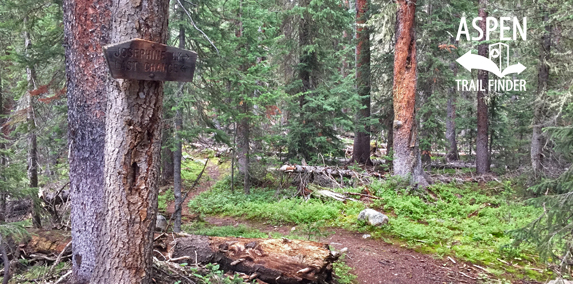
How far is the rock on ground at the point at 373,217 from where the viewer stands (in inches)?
308

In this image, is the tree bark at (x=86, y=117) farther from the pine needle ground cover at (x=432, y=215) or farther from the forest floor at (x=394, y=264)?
the pine needle ground cover at (x=432, y=215)

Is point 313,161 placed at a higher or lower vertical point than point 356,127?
lower

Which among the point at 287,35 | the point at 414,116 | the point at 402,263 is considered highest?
the point at 287,35

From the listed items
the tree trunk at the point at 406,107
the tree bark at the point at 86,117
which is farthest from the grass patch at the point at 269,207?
the tree bark at the point at 86,117

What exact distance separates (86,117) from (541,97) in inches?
520

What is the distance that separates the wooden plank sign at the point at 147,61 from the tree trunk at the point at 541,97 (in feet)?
38.5

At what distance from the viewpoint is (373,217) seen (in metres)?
7.94

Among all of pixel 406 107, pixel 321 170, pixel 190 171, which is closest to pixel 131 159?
pixel 321 170

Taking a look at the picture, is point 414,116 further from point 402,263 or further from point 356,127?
point 402,263

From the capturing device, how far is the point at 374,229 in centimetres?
774

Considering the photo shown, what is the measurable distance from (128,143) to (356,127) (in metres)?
10.6

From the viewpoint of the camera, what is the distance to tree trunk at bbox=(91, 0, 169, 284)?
3127 millimetres

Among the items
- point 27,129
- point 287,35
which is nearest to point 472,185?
point 287,35

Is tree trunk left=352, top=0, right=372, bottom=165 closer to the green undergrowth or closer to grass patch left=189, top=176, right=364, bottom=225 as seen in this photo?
grass patch left=189, top=176, right=364, bottom=225
